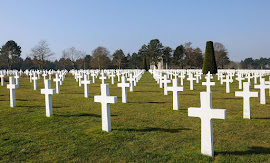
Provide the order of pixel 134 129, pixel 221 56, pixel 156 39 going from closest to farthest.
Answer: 1. pixel 134 129
2. pixel 221 56
3. pixel 156 39

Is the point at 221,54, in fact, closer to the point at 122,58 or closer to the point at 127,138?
the point at 122,58

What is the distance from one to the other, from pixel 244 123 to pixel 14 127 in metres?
5.58

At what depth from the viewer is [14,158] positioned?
383cm

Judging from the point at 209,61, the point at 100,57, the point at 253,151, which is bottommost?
the point at 253,151

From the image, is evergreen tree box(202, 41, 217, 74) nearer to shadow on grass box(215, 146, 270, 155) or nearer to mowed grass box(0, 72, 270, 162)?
mowed grass box(0, 72, 270, 162)

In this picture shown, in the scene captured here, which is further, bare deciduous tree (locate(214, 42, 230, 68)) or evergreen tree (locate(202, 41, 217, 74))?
bare deciduous tree (locate(214, 42, 230, 68))

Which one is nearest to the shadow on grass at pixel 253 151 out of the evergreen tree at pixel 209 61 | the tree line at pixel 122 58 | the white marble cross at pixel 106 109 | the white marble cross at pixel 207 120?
the white marble cross at pixel 207 120

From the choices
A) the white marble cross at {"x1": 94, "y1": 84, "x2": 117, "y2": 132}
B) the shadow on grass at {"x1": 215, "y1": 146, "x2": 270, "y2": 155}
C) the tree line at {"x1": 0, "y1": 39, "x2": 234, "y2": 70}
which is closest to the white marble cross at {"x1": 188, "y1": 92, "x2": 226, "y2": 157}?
the shadow on grass at {"x1": 215, "y1": 146, "x2": 270, "y2": 155}

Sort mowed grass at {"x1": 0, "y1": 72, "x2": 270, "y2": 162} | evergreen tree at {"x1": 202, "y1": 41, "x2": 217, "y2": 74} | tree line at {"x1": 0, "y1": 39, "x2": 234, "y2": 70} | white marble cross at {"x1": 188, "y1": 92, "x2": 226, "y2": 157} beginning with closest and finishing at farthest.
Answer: white marble cross at {"x1": 188, "y1": 92, "x2": 226, "y2": 157}
mowed grass at {"x1": 0, "y1": 72, "x2": 270, "y2": 162}
evergreen tree at {"x1": 202, "y1": 41, "x2": 217, "y2": 74}
tree line at {"x1": 0, "y1": 39, "x2": 234, "y2": 70}

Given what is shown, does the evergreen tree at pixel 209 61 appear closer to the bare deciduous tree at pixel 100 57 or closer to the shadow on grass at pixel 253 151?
the shadow on grass at pixel 253 151

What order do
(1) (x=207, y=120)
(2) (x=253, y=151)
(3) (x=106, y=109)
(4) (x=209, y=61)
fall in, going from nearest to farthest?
(1) (x=207, y=120)
(2) (x=253, y=151)
(3) (x=106, y=109)
(4) (x=209, y=61)

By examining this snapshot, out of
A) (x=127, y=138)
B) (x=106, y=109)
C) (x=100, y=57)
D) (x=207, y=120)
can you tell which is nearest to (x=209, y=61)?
(x=106, y=109)

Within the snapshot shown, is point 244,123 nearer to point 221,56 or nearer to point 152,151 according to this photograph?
point 152,151

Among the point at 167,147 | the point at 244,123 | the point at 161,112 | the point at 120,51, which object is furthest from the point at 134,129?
the point at 120,51
